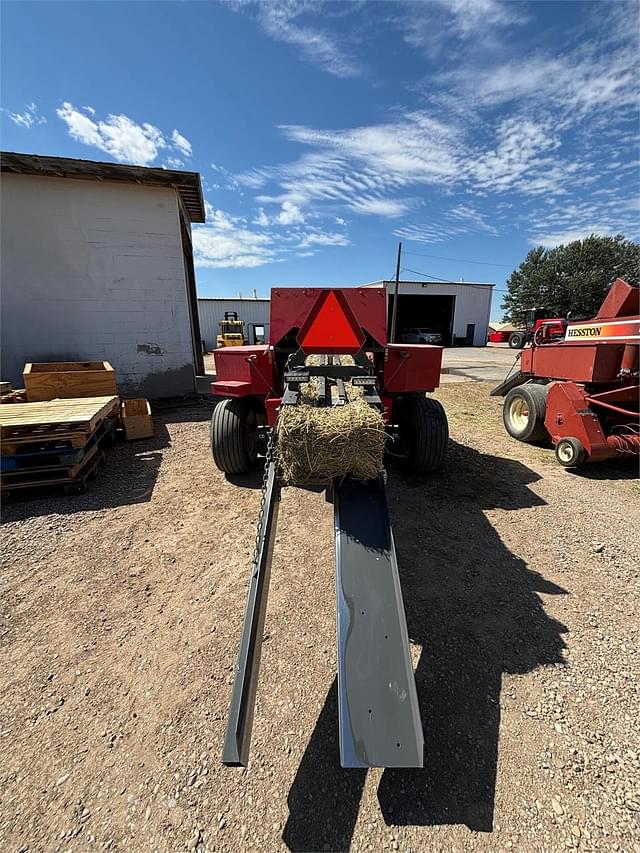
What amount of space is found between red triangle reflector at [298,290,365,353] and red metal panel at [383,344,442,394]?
626 mm

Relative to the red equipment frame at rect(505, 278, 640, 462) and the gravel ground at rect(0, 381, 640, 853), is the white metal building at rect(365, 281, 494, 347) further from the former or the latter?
the gravel ground at rect(0, 381, 640, 853)

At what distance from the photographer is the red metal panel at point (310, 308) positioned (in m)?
3.87

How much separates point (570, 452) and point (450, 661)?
373 centimetres

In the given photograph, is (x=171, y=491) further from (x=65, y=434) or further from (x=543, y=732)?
(x=543, y=732)

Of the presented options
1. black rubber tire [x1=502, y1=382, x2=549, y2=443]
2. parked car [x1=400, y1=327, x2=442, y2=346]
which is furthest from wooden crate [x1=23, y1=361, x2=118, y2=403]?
parked car [x1=400, y1=327, x2=442, y2=346]

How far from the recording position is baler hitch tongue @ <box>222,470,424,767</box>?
1.46 m

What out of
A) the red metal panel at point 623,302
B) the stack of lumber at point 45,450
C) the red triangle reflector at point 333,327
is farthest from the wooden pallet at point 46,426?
the red metal panel at point 623,302

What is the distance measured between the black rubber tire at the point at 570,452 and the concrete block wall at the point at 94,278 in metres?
8.12

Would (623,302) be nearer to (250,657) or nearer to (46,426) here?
(250,657)

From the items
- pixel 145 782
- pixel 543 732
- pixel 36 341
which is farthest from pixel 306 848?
pixel 36 341

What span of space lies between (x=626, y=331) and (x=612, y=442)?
5.18 feet

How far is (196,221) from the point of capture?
1308cm

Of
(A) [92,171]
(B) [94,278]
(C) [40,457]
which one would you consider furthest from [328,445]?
(A) [92,171]

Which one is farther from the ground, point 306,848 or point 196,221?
point 196,221
